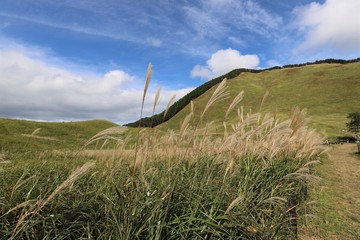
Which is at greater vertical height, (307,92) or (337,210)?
(307,92)

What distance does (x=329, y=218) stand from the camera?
7.86 metres

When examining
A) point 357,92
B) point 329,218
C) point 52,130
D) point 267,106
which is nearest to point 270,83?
point 267,106

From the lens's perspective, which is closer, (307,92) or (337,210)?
(337,210)

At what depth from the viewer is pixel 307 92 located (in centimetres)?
9662

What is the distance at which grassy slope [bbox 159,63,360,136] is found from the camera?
79588 millimetres

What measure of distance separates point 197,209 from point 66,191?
1.55 meters

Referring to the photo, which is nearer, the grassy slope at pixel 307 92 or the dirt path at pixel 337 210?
the dirt path at pixel 337 210

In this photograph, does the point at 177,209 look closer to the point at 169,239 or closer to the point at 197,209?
the point at 197,209

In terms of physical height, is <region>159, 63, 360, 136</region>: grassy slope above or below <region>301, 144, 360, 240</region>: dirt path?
above

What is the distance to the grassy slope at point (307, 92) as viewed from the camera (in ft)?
261

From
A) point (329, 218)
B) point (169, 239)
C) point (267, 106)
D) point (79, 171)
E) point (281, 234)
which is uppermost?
point (267, 106)

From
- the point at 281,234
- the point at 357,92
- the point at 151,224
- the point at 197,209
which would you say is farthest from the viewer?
the point at 357,92

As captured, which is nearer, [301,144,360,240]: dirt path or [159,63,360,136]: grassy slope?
[301,144,360,240]: dirt path

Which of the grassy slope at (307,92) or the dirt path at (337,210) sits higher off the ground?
the grassy slope at (307,92)
